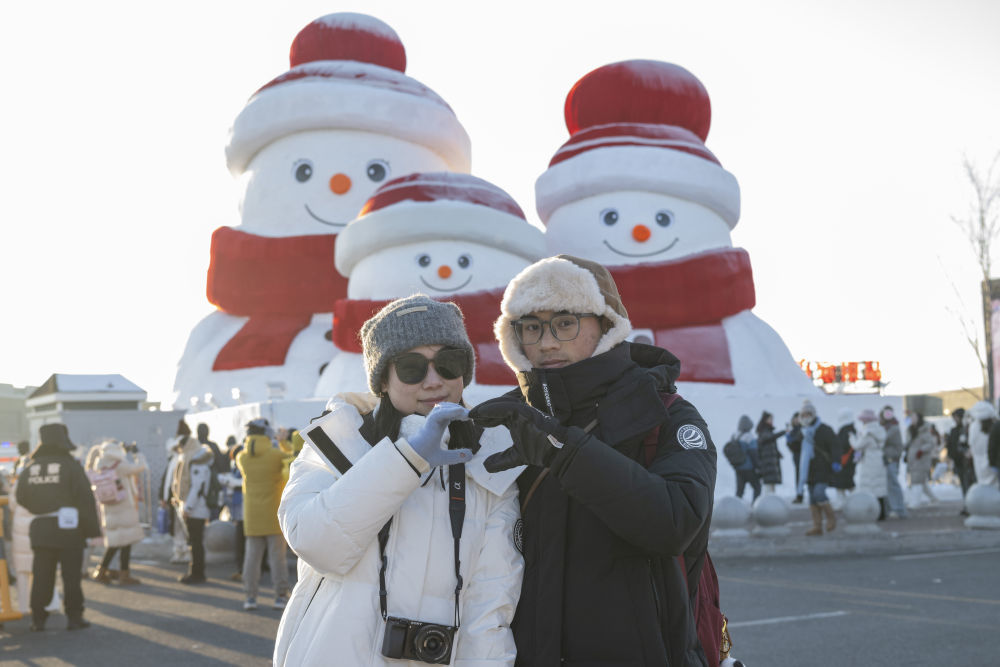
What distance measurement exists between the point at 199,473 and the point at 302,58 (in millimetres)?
12585

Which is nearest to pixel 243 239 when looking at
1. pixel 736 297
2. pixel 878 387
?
pixel 736 297

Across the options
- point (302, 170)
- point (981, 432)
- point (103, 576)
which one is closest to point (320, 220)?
point (302, 170)

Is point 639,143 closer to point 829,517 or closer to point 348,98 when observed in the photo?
point 348,98

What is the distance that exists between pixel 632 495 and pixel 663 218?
52.5 ft

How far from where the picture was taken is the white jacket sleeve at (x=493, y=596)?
216 centimetres

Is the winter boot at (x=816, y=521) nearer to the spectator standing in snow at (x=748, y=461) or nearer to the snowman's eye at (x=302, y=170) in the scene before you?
the spectator standing in snow at (x=748, y=461)

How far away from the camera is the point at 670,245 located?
17.6 m

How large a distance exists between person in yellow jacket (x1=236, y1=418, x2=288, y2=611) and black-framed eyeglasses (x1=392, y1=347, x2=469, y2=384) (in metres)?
5.97

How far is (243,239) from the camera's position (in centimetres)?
1920

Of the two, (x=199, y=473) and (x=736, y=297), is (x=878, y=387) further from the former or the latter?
(x=199, y=473)

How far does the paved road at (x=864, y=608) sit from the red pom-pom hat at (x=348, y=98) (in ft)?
38.9

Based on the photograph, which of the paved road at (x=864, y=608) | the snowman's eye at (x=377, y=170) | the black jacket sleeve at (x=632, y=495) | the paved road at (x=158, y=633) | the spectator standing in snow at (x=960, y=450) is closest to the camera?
the black jacket sleeve at (x=632, y=495)

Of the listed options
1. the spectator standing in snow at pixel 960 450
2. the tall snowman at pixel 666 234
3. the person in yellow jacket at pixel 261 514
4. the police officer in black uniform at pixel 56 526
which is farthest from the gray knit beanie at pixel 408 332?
the tall snowman at pixel 666 234

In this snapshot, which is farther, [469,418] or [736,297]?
[736,297]
